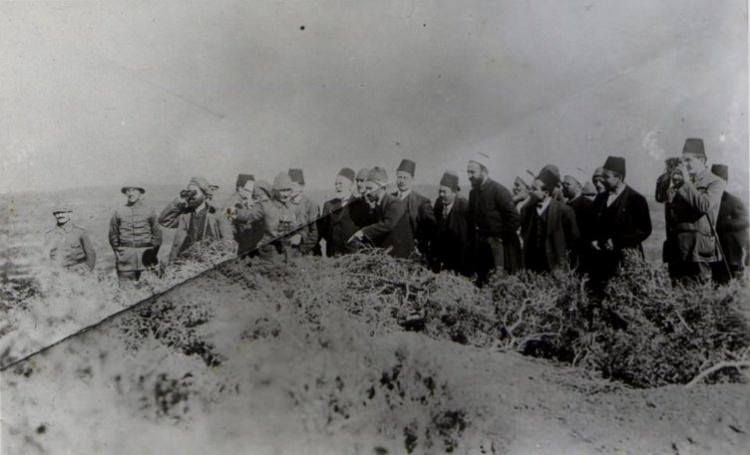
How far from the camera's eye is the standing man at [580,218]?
2805 millimetres

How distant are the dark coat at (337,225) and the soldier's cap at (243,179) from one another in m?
0.34

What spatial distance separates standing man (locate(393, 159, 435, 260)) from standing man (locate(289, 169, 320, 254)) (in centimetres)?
38

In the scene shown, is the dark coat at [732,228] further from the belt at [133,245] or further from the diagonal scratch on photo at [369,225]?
the belt at [133,245]

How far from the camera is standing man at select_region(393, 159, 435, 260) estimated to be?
2777mm

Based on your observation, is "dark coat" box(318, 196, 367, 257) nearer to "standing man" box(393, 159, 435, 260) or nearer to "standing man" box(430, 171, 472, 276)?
"standing man" box(393, 159, 435, 260)

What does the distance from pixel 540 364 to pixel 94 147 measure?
219 centimetres

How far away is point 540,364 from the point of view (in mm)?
2775

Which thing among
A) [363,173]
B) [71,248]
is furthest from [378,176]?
[71,248]

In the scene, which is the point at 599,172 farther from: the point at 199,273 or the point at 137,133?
the point at 137,133

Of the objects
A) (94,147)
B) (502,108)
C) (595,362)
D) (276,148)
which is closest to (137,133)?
(94,147)

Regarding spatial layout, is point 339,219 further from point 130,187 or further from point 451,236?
point 130,187

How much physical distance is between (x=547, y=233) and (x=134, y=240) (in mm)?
1851

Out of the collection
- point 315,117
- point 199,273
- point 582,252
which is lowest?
point 199,273

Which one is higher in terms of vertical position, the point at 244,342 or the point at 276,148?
the point at 276,148
